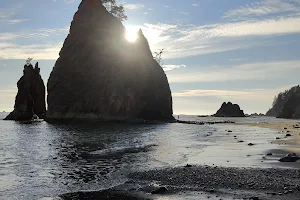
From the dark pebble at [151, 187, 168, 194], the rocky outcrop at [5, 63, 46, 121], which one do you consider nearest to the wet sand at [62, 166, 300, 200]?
the dark pebble at [151, 187, 168, 194]

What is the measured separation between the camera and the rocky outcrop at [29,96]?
135850 mm

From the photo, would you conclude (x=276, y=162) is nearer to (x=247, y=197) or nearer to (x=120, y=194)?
(x=247, y=197)

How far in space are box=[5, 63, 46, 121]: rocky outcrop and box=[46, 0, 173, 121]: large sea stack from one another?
15291 mm

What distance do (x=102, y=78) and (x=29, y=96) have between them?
3802cm

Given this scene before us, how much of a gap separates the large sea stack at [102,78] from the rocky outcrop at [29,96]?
1529 cm

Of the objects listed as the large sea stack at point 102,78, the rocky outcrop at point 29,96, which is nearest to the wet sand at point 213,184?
the large sea stack at point 102,78

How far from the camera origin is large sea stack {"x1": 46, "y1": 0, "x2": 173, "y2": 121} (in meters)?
119

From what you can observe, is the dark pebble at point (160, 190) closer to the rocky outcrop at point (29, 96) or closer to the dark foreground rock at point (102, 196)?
the dark foreground rock at point (102, 196)

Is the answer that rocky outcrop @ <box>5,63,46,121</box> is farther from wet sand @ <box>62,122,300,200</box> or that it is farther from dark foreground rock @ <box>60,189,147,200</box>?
dark foreground rock @ <box>60,189,147,200</box>

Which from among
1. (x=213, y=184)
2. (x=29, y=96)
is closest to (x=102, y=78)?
(x=29, y=96)

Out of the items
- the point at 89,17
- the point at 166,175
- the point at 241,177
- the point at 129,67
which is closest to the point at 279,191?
the point at 241,177

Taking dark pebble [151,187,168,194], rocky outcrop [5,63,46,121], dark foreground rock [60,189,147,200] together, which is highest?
rocky outcrop [5,63,46,121]

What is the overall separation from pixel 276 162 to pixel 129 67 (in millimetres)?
107627

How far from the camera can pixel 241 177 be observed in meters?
18.3
